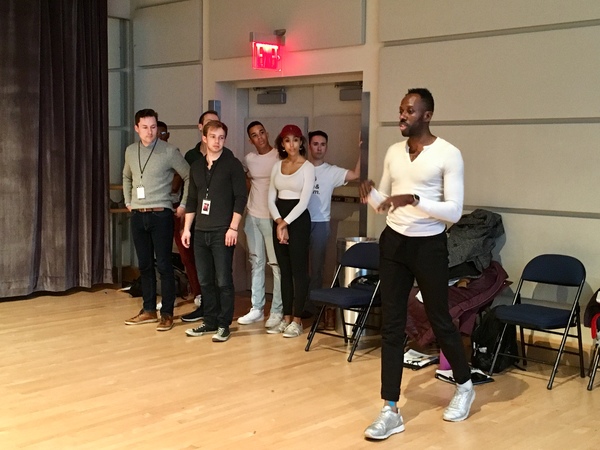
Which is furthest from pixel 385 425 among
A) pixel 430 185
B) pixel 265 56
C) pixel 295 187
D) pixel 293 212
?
pixel 265 56

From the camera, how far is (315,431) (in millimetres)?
4160

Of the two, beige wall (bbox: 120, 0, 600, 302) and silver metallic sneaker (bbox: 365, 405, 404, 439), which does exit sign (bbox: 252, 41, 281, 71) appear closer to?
beige wall (bbox: 120, 0, 600, 302)

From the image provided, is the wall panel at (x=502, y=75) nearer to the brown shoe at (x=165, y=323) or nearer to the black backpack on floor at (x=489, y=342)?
the black backpack on floor at (x=489, y=342)

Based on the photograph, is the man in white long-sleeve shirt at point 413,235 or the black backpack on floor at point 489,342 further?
the black backpack on floor at point 489,342

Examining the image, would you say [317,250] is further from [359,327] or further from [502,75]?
[502,75]

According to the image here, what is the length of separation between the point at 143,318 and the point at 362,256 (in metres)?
1.88

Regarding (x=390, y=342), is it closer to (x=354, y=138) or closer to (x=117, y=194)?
(x=354, y=138)

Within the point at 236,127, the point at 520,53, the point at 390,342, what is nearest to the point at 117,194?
the point at 236,127

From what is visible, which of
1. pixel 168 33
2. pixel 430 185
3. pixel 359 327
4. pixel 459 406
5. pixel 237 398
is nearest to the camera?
pixel 430 185

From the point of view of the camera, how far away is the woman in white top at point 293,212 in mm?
6082

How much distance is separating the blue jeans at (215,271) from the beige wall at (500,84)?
1333 millimetres

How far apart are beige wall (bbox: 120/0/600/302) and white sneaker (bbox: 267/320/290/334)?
41.7 inches

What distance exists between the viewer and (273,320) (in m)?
6.42

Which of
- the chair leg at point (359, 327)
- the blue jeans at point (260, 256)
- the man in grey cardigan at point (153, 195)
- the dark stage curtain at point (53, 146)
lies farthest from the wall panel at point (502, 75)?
the dark stage curtain at point (53, 146)
